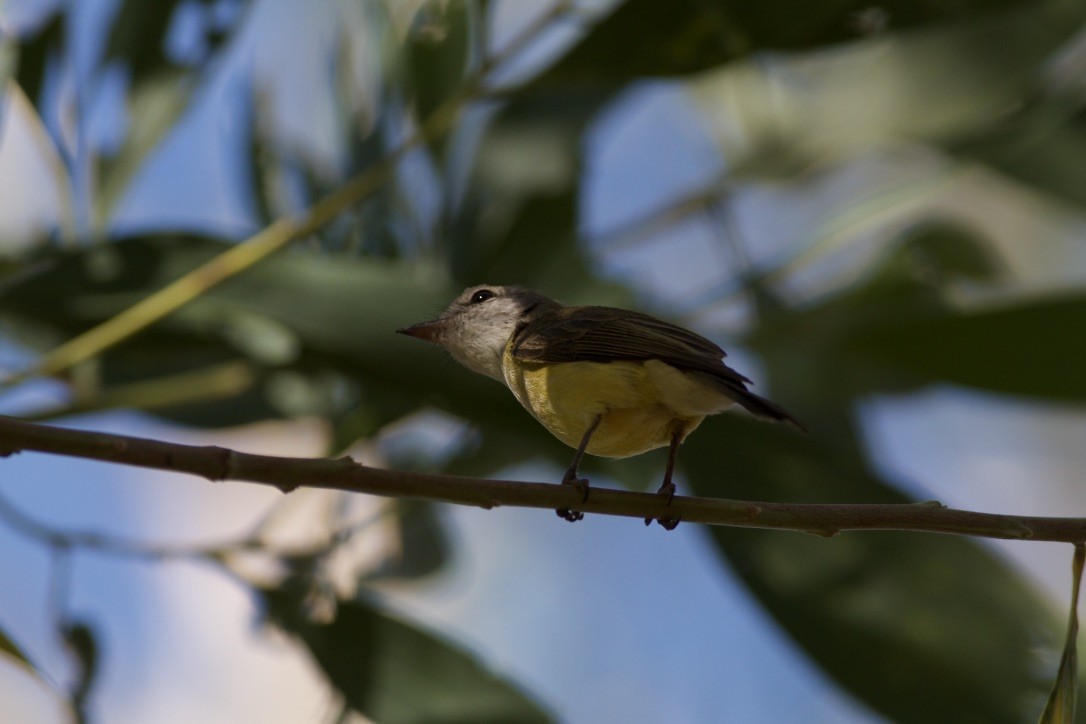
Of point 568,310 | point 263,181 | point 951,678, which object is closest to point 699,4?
point 568,310

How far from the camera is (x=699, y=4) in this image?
2.30 metres

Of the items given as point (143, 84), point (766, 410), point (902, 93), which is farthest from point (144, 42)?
point (766, 410)

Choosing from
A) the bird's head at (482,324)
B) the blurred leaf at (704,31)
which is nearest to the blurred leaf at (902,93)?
the blurred leaf at (704,31)

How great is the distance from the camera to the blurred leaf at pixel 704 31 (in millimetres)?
2266

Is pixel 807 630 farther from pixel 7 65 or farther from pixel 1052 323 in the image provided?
pixel 7 65

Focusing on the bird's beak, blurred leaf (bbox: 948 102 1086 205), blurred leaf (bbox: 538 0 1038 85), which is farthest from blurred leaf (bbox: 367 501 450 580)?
blurred leaf (bbox: 948 102 1086 205)

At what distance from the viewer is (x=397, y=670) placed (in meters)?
2.36

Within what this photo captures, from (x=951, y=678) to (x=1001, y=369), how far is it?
678 millimetres

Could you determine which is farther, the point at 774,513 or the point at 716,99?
the point at 716,99

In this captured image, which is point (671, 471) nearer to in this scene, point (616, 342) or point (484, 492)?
point (616, 342)

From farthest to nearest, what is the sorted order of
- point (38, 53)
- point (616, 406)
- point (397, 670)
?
point (38, 53) → point (397, 670) → point (616, 406)

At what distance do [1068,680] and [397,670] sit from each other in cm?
133

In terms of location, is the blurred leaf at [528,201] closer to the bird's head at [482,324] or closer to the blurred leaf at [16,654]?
the bird's head at [482,324]

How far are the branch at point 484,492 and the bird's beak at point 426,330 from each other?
33.0 inches
